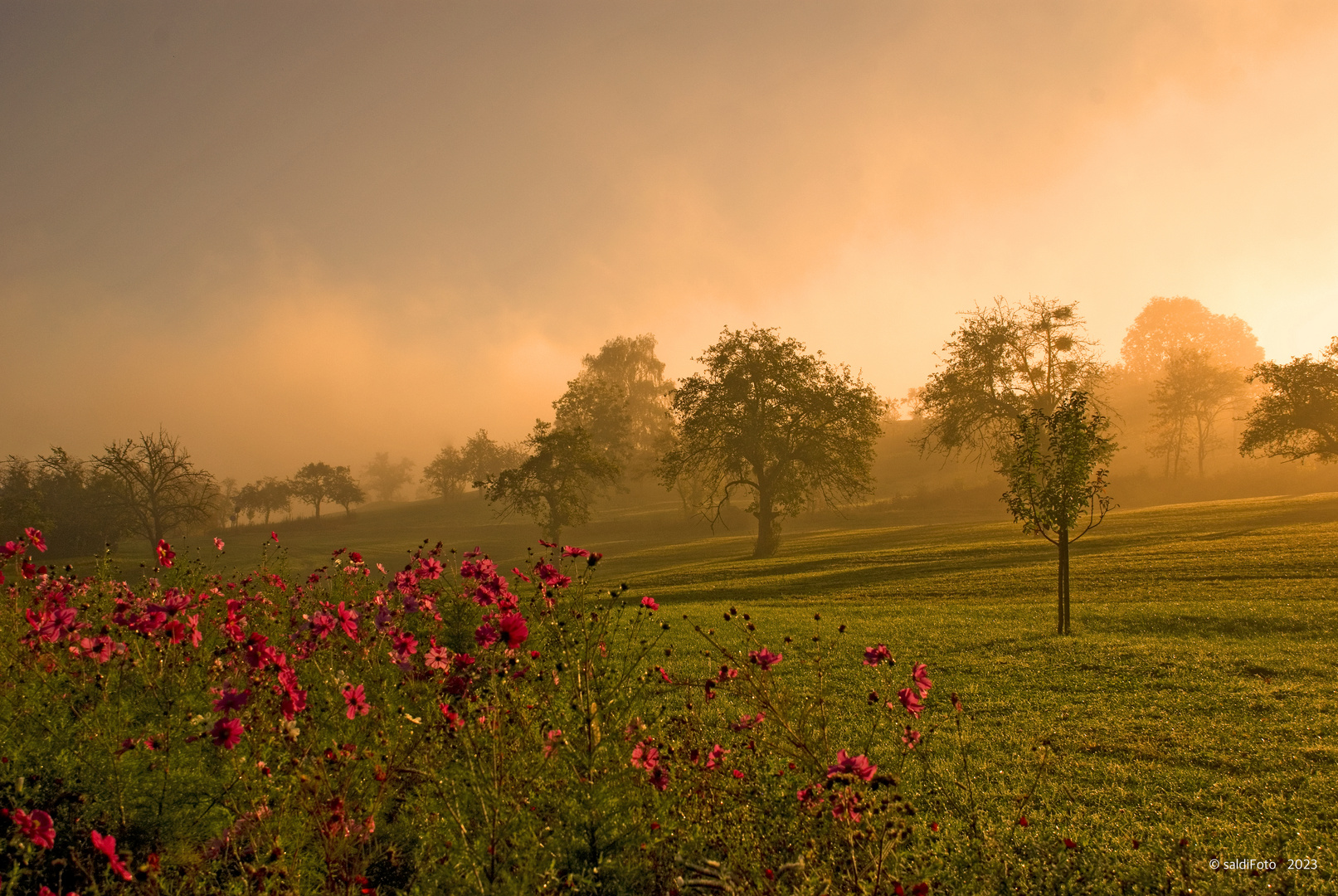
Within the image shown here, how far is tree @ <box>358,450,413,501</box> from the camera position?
14588cm

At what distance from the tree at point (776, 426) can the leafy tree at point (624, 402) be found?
1267 inches

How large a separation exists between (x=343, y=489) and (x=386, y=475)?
2633 inches

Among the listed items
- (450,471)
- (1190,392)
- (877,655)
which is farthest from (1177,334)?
(877,655)

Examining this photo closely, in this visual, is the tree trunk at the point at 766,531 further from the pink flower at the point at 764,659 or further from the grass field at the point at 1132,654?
the pink flower at the point at 764,659

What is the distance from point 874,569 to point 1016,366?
20.2m

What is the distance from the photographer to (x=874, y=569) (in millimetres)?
21453

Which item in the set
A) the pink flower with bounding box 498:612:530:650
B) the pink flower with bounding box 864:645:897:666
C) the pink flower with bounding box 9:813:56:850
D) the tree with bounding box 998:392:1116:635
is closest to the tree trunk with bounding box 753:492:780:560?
the tree with bounding box 998:392:1116:635

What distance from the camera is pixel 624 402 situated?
72500mm

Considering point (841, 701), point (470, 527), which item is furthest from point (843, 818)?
point (470, 527)

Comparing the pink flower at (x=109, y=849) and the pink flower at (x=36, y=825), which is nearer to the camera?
the pink flower at (x=109, y=849)

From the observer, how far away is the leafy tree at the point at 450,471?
8438 centimetres

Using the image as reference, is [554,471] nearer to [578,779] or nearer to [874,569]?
[874,569]

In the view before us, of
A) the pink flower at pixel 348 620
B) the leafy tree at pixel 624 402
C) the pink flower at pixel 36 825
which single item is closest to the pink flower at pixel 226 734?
the pink flower at pixel 36 825

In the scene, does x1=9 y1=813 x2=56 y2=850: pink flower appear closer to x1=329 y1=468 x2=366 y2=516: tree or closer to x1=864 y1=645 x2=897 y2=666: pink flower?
x1=864 y1=645 x2=897 y2=666: pink flower
